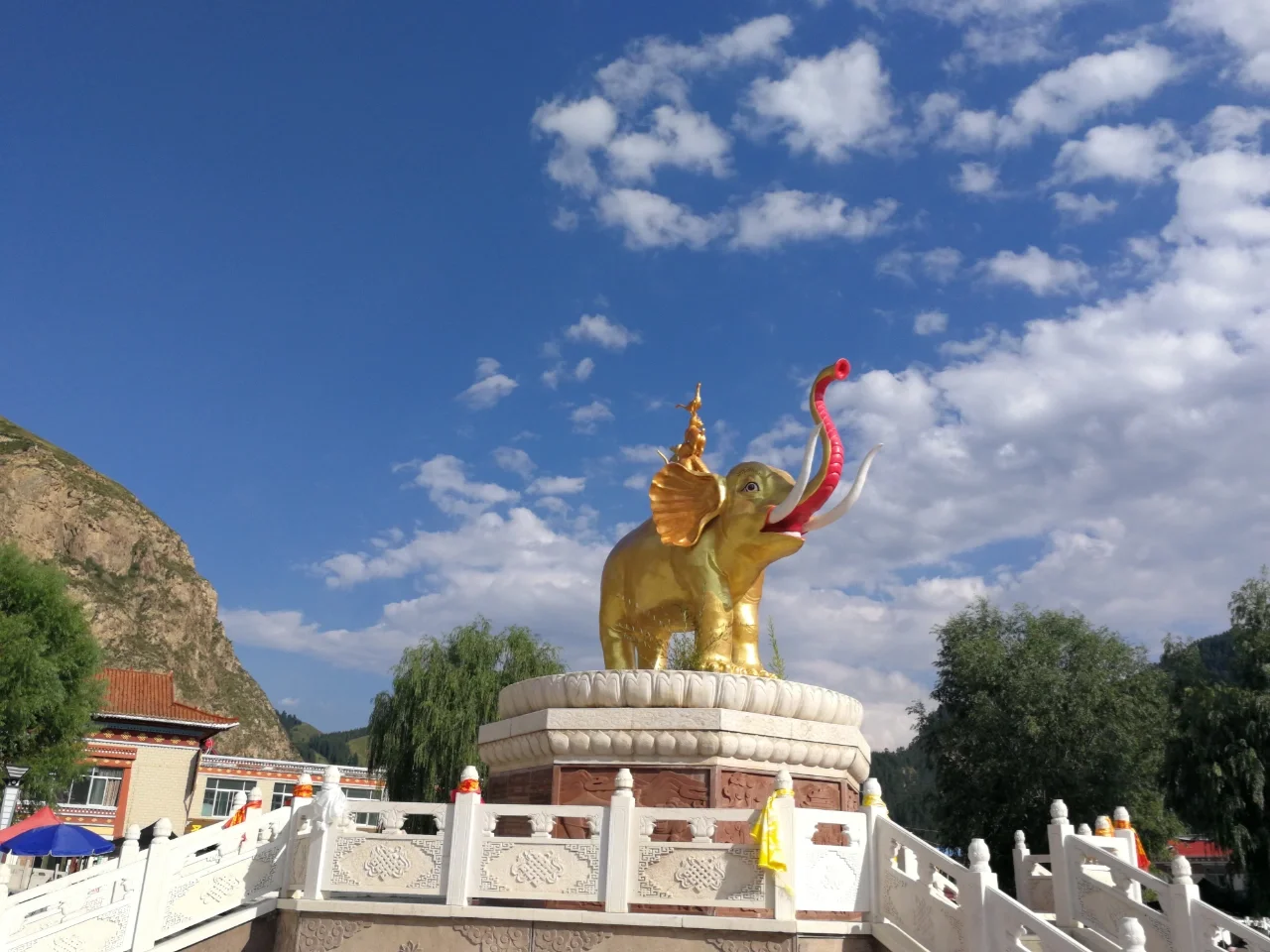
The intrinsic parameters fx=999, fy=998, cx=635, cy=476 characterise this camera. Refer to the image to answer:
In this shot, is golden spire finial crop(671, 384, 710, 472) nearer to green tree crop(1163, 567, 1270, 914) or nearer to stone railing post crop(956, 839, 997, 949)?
stone railing post crop(956, 839, 997, 949)

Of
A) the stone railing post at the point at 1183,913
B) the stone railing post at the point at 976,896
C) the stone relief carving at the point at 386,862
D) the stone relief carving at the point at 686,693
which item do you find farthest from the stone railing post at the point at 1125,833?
the stone relief carving at the point at 386,862

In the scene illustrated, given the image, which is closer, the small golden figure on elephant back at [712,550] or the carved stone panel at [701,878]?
the carved stone panel at [701,878]

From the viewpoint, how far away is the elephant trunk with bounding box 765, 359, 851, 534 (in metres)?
10.4

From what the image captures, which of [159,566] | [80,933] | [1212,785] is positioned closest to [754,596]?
[80,933]

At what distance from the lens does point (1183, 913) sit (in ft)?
21.9

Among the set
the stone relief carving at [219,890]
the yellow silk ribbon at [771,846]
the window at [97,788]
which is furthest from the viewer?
the window at [97,788]

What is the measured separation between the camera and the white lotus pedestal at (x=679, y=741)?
8102 mm

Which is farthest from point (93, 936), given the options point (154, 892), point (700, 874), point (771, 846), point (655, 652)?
point (655, 652)

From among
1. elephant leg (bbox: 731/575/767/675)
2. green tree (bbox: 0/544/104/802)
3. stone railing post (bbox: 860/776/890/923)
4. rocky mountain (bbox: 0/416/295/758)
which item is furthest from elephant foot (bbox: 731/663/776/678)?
rocky mountain (bbox: 0/416/295/758)

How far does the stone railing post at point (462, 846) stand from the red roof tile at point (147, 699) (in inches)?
1169

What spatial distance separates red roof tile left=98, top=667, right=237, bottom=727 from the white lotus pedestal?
28.4 m

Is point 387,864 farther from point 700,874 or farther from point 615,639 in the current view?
point 615,639

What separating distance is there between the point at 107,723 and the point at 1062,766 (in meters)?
27.9

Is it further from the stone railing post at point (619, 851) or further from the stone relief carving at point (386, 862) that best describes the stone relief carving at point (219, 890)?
the stone railing post at point (619, 851)
